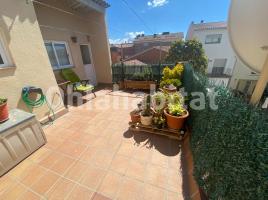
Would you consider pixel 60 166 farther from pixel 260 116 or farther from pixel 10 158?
pixel 260 116

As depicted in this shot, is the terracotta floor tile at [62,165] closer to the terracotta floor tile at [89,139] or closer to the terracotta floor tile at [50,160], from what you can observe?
the terracotta floor tile at [50,160]

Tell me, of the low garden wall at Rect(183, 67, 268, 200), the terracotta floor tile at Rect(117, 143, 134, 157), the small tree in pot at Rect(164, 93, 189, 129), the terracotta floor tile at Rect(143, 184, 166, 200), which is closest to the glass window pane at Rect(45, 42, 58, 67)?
the terracotta floor tile at Rect(117, 143, 134, 157)

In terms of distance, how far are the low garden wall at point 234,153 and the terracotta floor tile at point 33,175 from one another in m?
2.37

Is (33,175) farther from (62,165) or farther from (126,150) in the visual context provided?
(126,150)

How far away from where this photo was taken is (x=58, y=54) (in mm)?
4875

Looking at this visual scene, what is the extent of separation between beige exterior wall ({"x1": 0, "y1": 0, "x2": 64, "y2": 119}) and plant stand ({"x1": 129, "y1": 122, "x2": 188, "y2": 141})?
8.32ft

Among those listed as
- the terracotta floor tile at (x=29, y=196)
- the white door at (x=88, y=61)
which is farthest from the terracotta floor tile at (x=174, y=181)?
the white door at (x=88, y=61)

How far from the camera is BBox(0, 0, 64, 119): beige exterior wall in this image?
2.53 metres

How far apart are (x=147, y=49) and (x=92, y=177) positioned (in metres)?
18.7

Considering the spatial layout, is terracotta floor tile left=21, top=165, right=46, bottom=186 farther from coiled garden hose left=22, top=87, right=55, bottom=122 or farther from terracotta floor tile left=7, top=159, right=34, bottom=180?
coiled garden hose left=22, top=87, right=55, bottom=122

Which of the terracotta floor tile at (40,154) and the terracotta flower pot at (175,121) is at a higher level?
the terracotta flower pot at (175,121)

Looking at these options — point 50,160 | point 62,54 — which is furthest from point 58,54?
point 50,160

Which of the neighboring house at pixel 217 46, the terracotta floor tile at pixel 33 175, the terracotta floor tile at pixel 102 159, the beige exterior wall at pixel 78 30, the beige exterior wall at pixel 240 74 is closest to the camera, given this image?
the terracotta floor tile at pixel 33 175

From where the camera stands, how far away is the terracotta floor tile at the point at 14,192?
1751 millimetres
